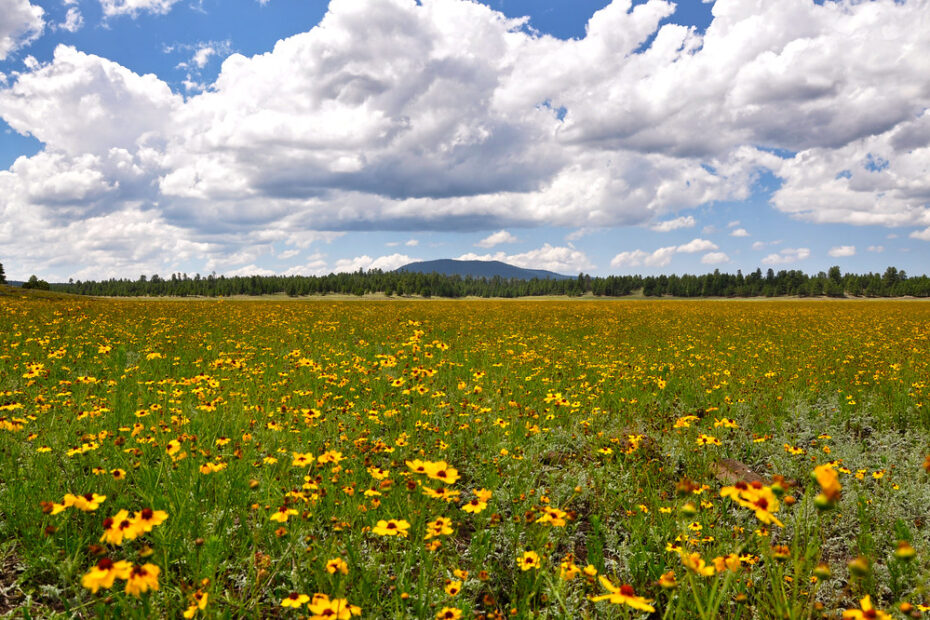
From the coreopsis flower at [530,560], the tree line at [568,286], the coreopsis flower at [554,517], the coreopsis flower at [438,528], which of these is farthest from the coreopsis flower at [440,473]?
the tree line at [568,286]

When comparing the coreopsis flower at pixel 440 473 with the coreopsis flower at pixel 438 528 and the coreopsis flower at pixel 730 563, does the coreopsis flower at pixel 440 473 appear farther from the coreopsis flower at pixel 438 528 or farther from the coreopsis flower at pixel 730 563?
the coreopsis flower at pixel 730 563

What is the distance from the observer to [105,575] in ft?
5.54

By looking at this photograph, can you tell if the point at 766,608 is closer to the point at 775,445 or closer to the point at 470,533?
the point at 470,533

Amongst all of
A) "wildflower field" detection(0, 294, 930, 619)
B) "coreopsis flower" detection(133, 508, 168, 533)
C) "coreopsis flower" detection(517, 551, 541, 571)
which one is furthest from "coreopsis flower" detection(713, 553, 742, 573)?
"coreopsis flower" detection(133, 508, 168, 533)

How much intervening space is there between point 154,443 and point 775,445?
7025 millimetres

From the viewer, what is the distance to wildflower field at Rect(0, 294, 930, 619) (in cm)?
262

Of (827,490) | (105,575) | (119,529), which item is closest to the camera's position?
(827,490)

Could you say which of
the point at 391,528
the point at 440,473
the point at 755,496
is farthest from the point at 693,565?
the point at 391,528

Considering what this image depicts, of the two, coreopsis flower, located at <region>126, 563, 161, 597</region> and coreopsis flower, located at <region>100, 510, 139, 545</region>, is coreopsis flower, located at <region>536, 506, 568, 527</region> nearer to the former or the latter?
coreopsis flower, located at <region>126, 563, 161, 597</region>

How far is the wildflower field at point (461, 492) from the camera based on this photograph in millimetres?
2619

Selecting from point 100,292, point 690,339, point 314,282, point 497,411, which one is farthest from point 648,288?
point 100,292

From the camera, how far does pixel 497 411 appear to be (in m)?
6.52

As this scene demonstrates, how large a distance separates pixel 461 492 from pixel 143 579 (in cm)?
296

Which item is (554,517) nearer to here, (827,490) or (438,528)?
(438,528)
